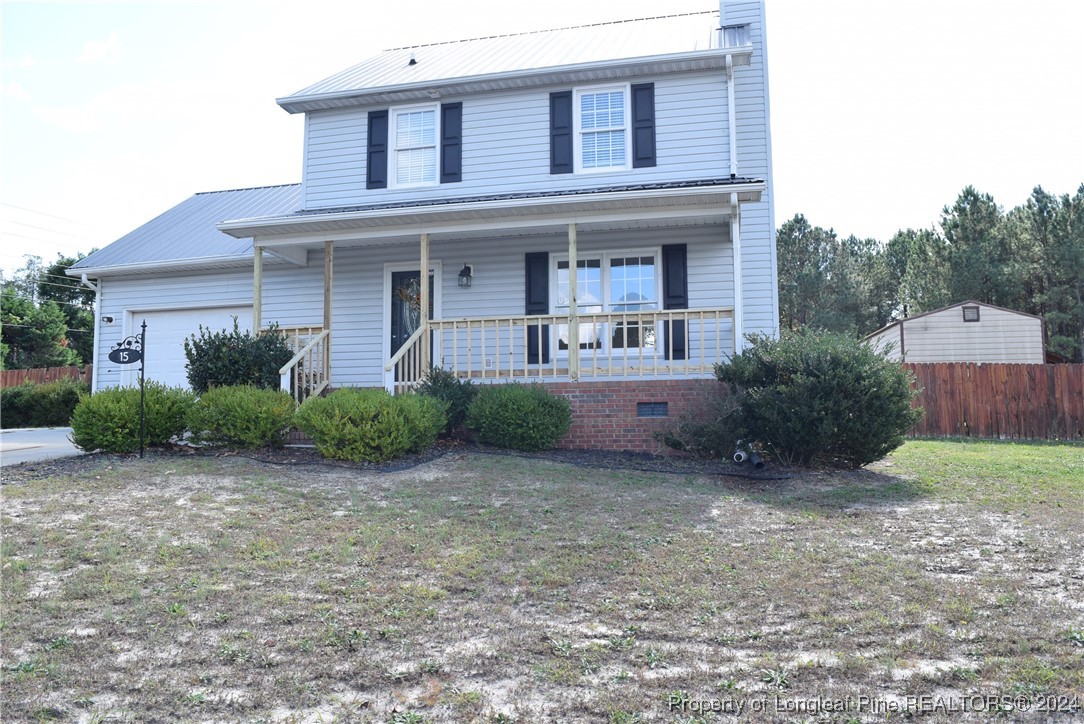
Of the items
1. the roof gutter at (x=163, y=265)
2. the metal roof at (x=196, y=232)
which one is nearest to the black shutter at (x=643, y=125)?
the metal roof at (x=196, y=232)

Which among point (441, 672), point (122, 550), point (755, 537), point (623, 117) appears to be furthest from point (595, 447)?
point (441, 672)

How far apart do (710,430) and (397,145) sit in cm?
767

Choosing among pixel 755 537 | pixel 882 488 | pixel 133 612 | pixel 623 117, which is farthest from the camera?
pixel 623 117

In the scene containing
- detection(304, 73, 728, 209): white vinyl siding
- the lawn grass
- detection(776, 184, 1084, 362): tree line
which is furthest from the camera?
detection(776, 184, 1084, 362): tree line

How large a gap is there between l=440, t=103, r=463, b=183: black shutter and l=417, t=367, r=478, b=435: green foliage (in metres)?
4.22

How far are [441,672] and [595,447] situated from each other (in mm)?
7096

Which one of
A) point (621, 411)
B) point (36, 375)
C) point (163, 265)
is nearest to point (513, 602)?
point (621, 411)

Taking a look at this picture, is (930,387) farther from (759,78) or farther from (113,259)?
(113,259)

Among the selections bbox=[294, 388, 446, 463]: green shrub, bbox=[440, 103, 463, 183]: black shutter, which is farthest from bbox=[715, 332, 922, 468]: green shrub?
bbox=[440, 103, 463, 183]: black shutter

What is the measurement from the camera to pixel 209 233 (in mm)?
15453

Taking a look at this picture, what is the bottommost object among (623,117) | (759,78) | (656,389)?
(656,389)

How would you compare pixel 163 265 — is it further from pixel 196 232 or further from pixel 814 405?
pixel 814 405

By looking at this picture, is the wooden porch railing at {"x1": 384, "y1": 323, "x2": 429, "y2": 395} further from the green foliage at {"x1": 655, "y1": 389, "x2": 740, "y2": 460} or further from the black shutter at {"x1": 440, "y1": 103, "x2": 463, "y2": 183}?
the green foliage at {"x1": 655, "y1": 389, "x2": 740, "y2": 460}

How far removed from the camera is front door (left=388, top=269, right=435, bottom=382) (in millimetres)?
13117
